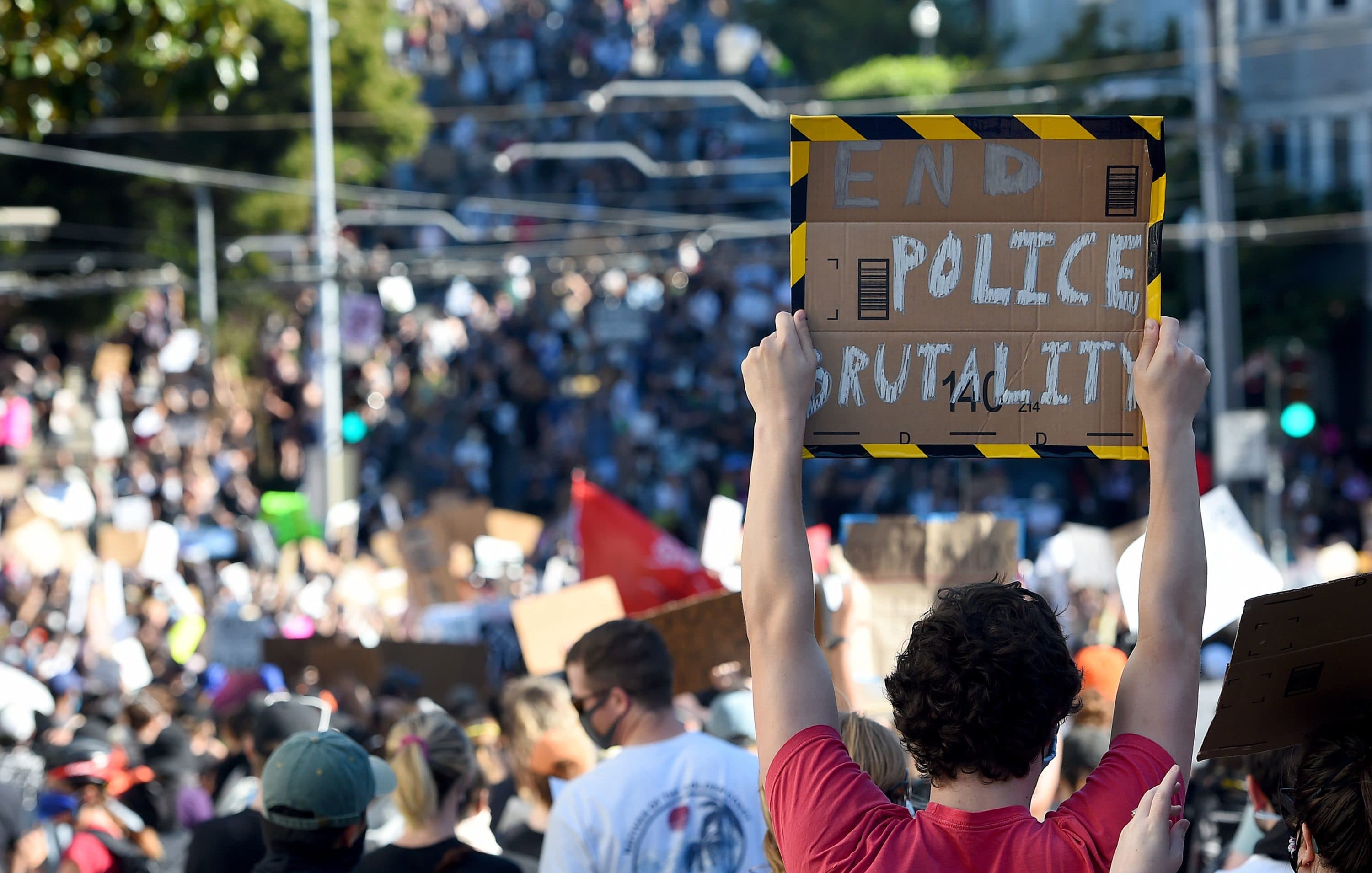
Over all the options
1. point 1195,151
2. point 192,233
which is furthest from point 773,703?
point 1195,151

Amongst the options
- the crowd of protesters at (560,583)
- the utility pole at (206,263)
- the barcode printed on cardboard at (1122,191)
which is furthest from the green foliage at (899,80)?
the barcode printed on cardboard at (1122,191)

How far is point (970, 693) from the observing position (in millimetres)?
2287

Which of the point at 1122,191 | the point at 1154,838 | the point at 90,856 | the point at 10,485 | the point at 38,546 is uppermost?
the point at 1122,191

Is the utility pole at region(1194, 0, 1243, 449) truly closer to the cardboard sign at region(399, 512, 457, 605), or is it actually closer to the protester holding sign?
the cardboard sign at region(399, 512, 457, 605)

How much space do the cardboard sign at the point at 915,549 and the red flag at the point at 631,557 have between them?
69.4 inches

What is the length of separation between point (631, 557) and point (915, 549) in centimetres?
211

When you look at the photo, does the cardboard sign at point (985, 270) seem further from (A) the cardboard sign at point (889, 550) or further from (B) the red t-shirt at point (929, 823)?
(A) the cardboard sign at point (889, 550)

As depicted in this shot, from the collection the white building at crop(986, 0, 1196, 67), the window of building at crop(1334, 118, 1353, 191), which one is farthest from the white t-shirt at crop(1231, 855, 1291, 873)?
the white building at crop(986, 0, 1196, 67)

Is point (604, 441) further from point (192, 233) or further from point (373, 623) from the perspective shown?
point (373, 623)

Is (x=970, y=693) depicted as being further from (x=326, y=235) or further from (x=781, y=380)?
(x=326, y=235)

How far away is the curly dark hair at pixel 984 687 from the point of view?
2289 millimetres

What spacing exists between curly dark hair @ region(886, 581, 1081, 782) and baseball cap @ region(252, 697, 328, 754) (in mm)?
3366

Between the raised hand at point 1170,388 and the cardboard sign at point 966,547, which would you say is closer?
the raised hand at point 1170,388

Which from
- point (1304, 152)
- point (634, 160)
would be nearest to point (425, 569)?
point (634, 160)
